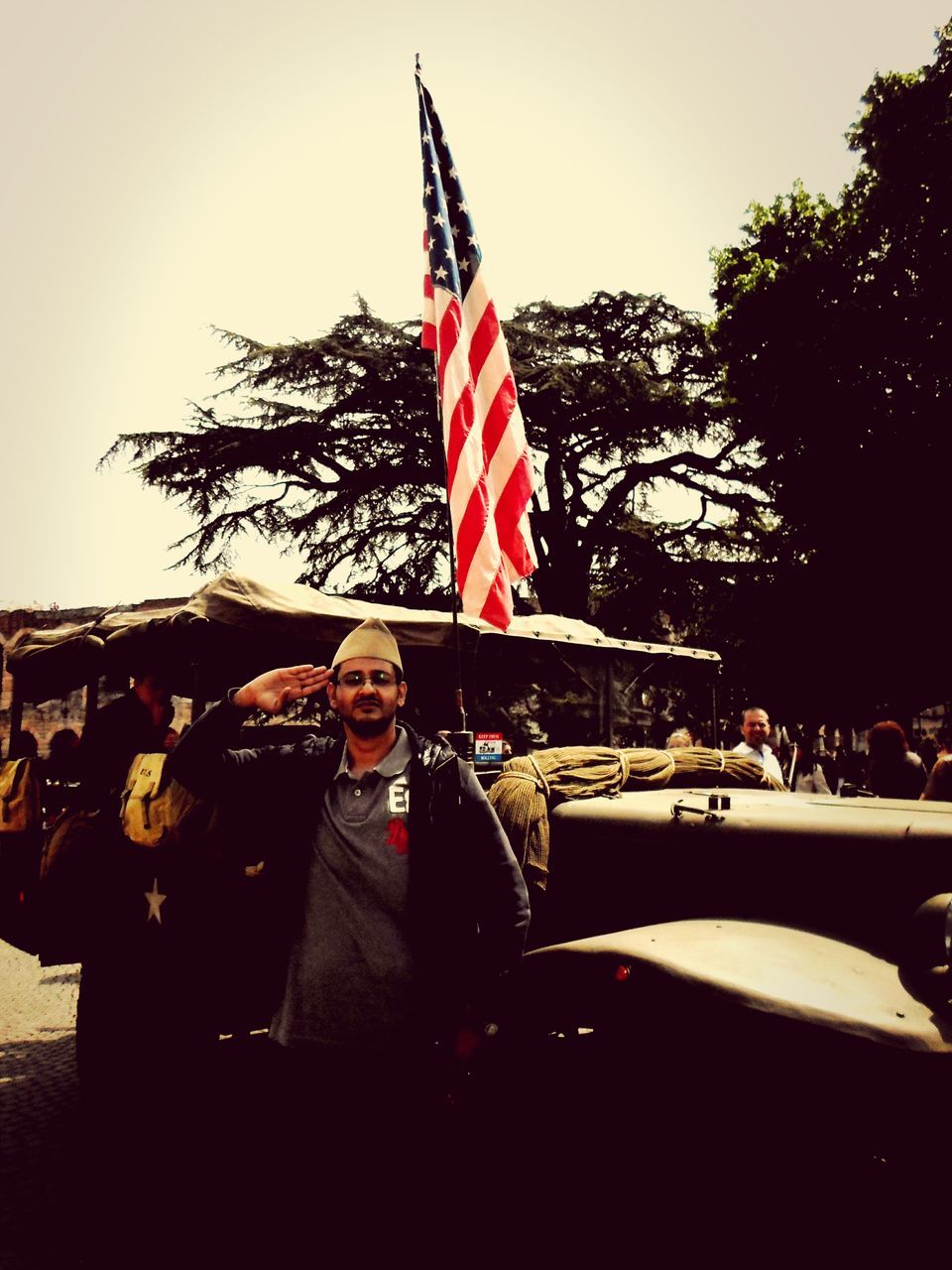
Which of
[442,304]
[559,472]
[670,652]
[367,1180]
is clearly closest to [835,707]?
[559,472]

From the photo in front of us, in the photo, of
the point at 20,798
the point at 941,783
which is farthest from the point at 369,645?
the point at 941,783

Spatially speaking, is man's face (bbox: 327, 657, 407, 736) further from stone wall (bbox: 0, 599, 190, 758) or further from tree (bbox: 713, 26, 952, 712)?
stone wall (bbox: 0, 599, 190, 758)

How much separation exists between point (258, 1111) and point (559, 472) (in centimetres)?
1970

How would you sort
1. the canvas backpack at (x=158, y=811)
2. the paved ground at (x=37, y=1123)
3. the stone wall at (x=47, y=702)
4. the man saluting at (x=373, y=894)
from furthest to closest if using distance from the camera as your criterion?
the stone wall at (x=47, y=702) < the canvas backpack at (x=158, y=811) < the paved ground at (x=37, y=1123) < the man saluting at (x=373, y=894)

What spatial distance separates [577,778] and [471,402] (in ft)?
8.55

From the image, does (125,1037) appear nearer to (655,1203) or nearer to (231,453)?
(655,1203)

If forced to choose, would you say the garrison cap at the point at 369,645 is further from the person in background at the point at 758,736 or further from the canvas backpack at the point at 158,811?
the person in background at the point at 758,736

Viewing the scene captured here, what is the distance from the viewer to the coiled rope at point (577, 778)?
391 centimetres

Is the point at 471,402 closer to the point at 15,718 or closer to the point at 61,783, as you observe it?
the point at 61,783

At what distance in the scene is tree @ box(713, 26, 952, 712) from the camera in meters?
15.6

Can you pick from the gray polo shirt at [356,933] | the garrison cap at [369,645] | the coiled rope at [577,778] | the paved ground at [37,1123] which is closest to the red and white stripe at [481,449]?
the coiled rope at [577,778]

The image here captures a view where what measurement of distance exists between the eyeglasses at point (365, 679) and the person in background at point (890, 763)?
3843mm

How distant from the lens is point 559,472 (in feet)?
75.6

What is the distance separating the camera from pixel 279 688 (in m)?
2.91
